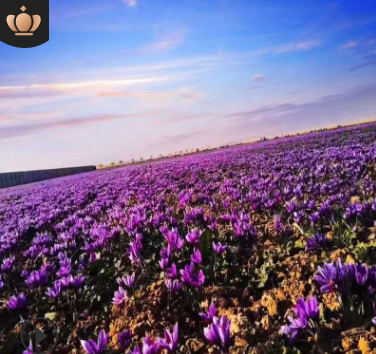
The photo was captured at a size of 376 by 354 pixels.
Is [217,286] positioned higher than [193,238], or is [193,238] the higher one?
[193,238]

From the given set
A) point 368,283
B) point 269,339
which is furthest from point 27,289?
point 368,283

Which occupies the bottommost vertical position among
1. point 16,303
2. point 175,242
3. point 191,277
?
point 16,303

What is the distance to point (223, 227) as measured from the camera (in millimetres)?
6094

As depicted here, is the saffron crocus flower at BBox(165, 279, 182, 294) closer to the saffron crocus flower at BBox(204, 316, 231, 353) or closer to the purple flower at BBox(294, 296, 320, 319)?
the saffron crocus flower at BBox(204, 316, 231, 353)

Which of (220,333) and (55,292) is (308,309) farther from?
(55,292)

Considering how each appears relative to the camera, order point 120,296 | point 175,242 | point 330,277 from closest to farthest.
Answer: point 330,277 < point 120,296 < point 175,242

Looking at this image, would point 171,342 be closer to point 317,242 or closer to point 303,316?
point 303,316

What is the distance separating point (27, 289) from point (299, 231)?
4.14m

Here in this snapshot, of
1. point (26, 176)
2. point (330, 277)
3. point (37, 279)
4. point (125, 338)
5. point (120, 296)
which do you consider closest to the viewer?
point (330, 277)

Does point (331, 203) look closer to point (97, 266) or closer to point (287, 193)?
point (287, 193)

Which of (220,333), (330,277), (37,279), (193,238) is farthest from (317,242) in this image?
(37,279)

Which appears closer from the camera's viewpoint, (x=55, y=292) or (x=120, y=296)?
(x=120, y=296)

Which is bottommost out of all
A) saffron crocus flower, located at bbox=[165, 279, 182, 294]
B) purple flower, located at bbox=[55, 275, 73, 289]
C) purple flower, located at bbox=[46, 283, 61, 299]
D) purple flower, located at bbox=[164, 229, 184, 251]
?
purple flower, located at bbox=[46, 283, 61, 299]

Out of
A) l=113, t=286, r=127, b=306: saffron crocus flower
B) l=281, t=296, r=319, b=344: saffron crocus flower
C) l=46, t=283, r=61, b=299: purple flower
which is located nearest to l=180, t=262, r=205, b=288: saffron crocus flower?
l=113, t=286, r=127, b=306: saffron crocus flower
